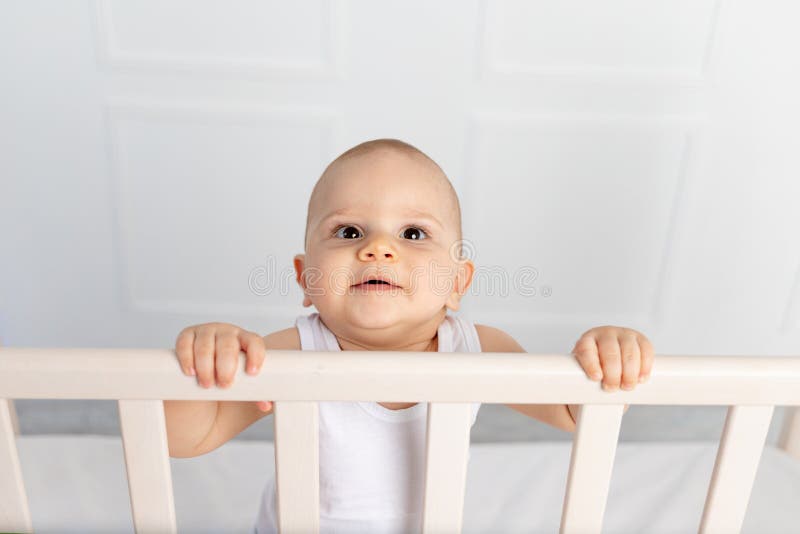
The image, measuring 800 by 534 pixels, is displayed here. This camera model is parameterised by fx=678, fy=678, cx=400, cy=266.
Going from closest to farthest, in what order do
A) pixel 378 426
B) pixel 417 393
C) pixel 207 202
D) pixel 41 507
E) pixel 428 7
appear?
1. pixel 417 393
2. pixel 378 426
3. pixel 41 507
4. pixel 428 7
5. pixel 207 202

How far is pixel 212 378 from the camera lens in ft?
1.69

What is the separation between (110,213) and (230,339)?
1486 millimetres

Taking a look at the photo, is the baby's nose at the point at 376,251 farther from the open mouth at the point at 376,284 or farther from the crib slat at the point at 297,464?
the crib slat at the point at 297,464

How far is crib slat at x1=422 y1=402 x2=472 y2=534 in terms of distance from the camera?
0.53 m

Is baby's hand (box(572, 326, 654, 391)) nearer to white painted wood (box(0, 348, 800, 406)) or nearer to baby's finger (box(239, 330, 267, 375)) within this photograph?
white painted wood (box(0, 348, 800, 406))

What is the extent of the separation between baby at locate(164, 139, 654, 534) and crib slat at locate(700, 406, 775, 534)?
0.12 metres

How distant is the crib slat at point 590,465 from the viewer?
0.54 meters

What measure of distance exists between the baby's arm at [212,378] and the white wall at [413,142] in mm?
1051

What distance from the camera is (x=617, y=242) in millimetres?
1931

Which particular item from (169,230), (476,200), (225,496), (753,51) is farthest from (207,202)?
(753,51)

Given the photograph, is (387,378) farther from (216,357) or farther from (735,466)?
(735,466)

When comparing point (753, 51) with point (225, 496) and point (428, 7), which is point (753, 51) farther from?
point (225, 496)

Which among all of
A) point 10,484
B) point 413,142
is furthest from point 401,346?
point 413,142

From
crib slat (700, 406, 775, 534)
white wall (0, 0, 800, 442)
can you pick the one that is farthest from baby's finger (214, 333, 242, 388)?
white wall (0, 0, 800, 442)
